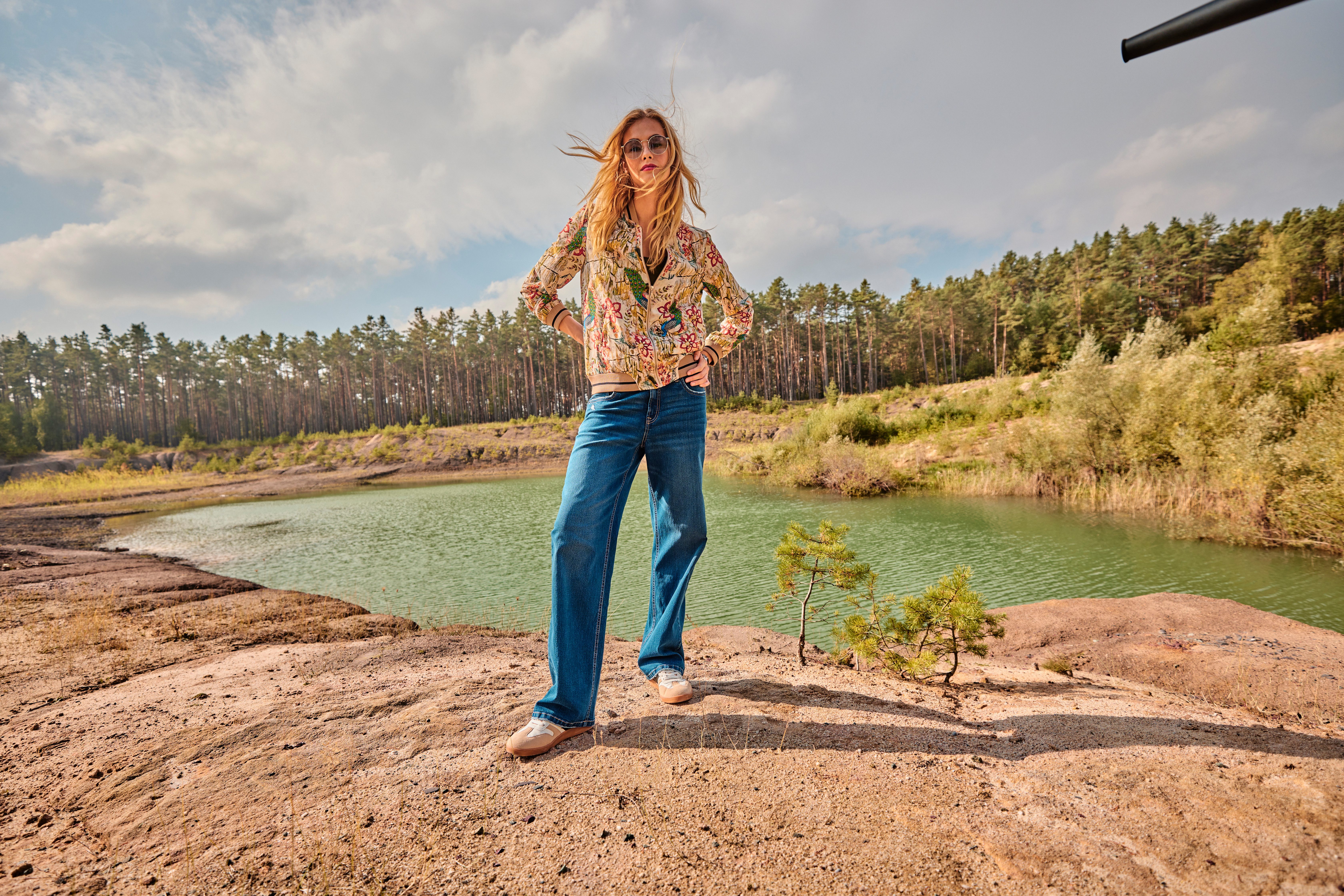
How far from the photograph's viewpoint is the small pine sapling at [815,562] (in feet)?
12.4

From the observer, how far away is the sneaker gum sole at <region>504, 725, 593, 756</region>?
1981 mm

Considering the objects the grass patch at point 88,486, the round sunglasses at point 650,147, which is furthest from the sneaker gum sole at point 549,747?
the grass patch at point 88,486

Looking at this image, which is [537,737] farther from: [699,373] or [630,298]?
[630,298]

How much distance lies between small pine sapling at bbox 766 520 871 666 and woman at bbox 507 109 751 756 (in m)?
1.51

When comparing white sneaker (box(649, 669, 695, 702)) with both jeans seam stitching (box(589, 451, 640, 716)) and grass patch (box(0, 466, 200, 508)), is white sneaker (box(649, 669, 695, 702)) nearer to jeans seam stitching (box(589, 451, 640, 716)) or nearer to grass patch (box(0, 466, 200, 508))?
jeans seam stitching (box(589, 451, 640, 716))

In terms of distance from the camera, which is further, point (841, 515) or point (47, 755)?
point (841, 515)

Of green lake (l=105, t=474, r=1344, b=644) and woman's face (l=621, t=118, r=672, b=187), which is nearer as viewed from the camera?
woman's face (l=621, t=118, r=672, b=187)

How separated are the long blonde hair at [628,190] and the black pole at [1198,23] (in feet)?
5.57

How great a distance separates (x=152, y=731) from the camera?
2.41m

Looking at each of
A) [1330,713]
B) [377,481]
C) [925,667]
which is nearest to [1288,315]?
[1330,713]

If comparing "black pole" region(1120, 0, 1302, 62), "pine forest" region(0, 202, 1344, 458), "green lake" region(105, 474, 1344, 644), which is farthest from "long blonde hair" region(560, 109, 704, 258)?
"pine forest" region(0, 202, 1344, 458)

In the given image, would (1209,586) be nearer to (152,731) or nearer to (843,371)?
(152,731)

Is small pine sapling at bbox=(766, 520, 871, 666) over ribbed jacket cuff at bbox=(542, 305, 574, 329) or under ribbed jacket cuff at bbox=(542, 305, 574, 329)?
under

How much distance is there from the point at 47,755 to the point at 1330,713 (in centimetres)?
660
